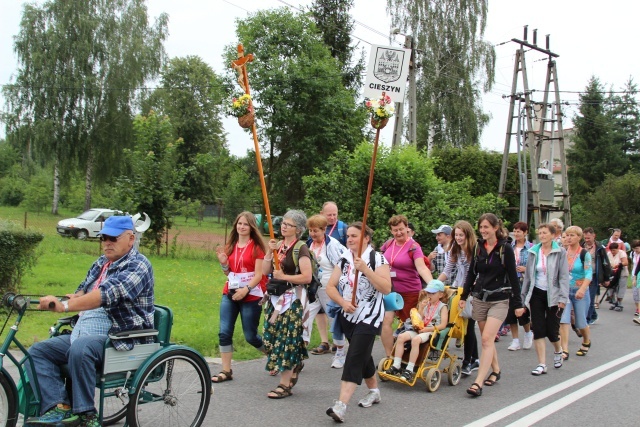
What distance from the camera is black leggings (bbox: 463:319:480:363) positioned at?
773cm

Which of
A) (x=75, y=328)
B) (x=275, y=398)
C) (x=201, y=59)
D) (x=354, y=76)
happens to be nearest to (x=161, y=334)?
(x=75, y=328)

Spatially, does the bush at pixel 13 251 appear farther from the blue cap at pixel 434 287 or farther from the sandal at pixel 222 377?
the blue cap at pixel 434 287

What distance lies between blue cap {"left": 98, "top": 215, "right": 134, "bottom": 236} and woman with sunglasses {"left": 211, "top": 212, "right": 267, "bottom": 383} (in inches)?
77.1

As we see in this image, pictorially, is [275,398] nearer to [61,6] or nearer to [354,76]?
[354,76]

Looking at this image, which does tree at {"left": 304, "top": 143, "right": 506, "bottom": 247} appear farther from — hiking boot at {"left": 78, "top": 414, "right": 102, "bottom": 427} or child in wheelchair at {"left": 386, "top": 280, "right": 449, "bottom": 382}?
hiking boot at {"left": 78, "top": 414, "right": 102, "bottom": 427}

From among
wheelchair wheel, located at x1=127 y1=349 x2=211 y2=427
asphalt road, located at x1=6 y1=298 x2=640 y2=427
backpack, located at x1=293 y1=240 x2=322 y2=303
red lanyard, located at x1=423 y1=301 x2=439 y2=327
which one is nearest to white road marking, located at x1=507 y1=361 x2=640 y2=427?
asphalt road, located at x1=6 y1=298 x2=640 y2=427

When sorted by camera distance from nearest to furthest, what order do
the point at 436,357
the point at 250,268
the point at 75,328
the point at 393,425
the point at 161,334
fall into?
1. the point at 75,328
2. the point at 161,334
3. the point at 393,425
4. the point at 250,268
5. the point at 436,357

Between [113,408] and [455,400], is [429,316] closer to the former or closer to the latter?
[455,400]

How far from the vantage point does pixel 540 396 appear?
674cm

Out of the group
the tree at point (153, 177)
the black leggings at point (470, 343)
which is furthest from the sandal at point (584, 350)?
the tree at point (153, 177)

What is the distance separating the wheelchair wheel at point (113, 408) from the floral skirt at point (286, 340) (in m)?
1.54

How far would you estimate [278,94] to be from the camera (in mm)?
33281

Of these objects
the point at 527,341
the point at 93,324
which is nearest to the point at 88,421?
the point at 93,324

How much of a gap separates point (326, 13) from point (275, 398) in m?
35.1
